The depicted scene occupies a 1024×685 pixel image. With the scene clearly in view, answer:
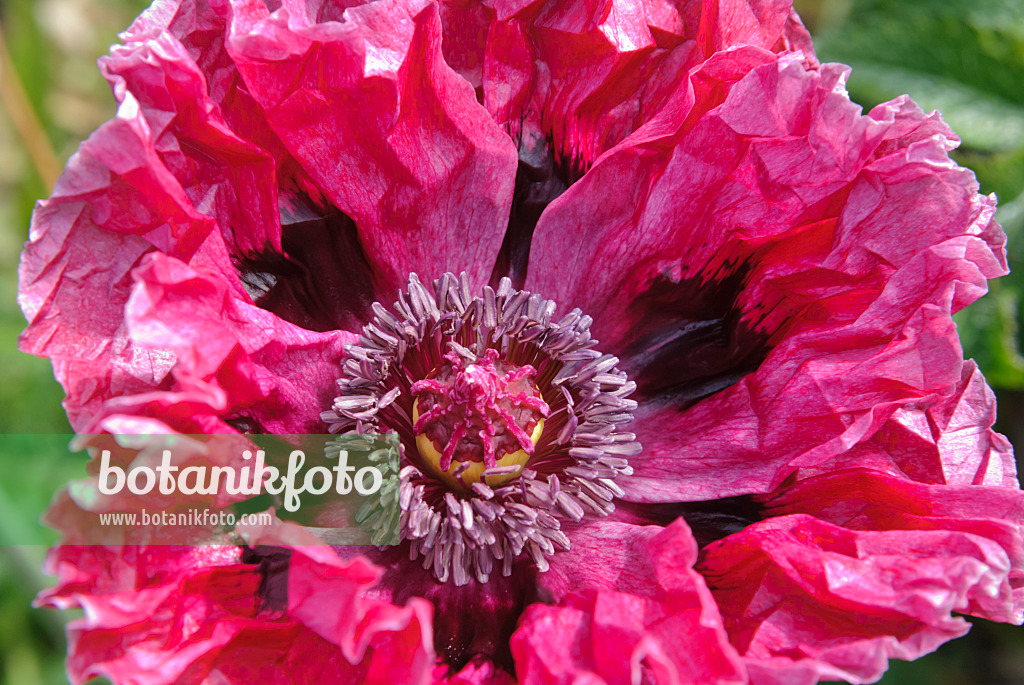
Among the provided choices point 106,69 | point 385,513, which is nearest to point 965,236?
point 385,513

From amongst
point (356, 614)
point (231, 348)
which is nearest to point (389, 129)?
point (231, 348)

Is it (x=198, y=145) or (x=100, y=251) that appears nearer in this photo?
(x=100, y=251)

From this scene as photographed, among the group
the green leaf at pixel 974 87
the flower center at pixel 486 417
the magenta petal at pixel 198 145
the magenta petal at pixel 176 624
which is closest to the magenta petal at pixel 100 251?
the magenta petal at pixel 198 145

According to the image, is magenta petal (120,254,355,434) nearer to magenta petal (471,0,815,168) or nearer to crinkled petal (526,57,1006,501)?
crinkled petal (526,57,1006,501)

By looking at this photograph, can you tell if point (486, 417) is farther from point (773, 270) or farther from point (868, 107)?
point (868, 107)

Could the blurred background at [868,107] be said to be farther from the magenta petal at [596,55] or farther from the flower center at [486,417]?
the flower center at [486,417]

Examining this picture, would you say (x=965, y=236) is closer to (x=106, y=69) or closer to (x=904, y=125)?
(x=904, y=125)

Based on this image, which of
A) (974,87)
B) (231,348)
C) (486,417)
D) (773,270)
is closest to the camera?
(231,348)

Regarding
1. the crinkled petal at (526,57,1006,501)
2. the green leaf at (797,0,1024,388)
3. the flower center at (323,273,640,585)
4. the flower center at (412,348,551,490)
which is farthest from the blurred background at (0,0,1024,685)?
the flower center at (412,348,551,490)
